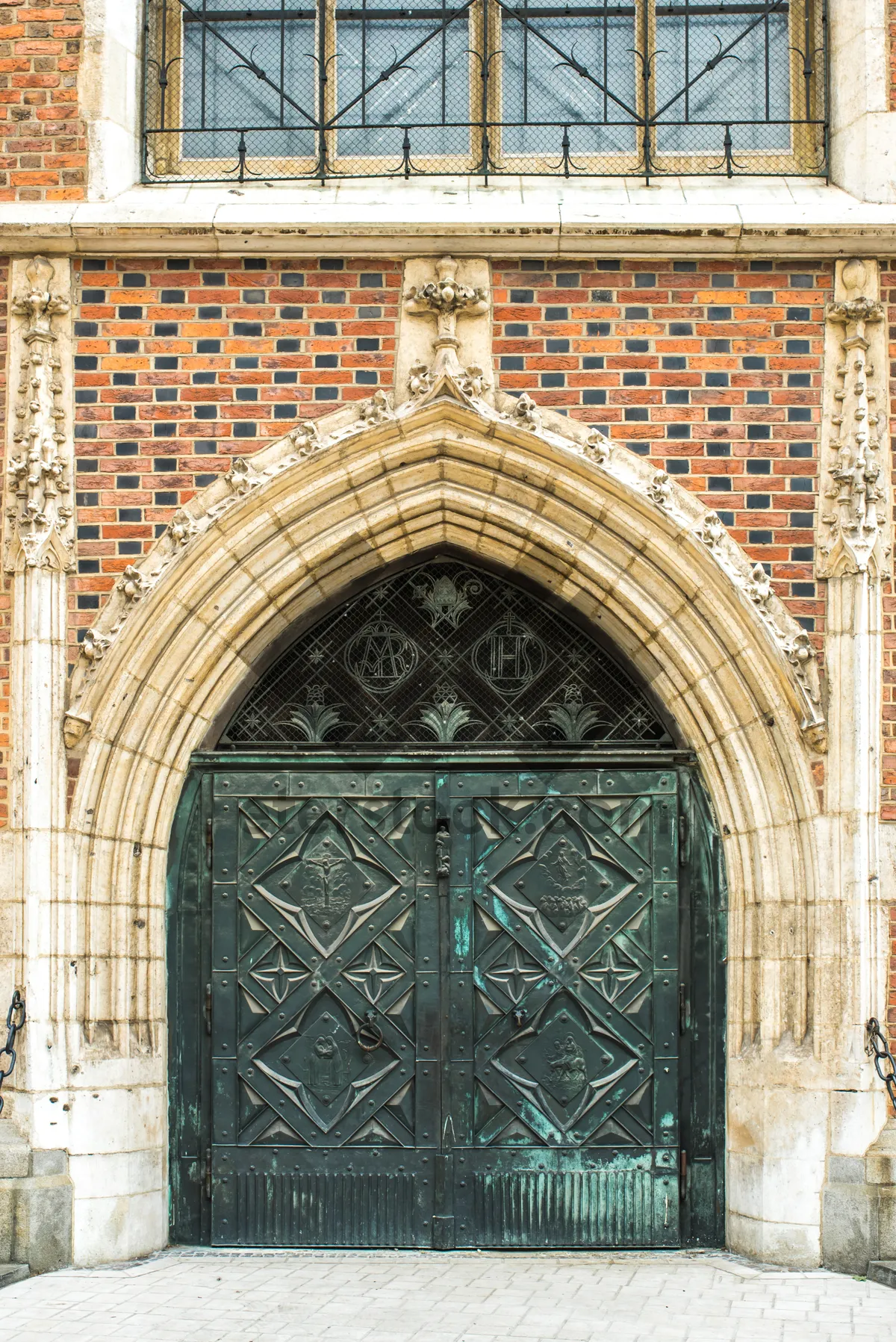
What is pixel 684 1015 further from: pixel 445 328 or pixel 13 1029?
pixel 445 328

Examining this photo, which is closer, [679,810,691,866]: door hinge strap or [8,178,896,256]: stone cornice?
[8,178,896,256]: stone cornice

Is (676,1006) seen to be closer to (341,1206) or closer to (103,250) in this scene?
(341,1206)

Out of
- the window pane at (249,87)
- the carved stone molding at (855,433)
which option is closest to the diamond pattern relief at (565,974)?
the carved stone molding at (855,433)

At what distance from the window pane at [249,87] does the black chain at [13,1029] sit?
3739 mm

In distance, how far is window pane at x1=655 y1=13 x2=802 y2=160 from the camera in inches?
293

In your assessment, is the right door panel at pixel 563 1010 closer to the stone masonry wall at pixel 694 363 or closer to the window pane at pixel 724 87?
the stone masonry wall at pixel 694 363

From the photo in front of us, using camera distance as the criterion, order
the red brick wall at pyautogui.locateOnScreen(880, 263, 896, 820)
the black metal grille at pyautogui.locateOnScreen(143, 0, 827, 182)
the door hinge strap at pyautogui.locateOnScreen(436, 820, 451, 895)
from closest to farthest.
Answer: the red brick wall at pyautogui.locateOnScreen(880, 263, 896, 820) → the door hinge strap at pyautogui.locateOnScreen(436, 820, 451, 895) → the black metal grille at pyautogui.locateOnScreen(143, 0, 827, 182)

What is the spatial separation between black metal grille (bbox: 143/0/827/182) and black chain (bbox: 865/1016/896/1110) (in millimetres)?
3691

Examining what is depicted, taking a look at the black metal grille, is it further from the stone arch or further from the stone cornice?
the stone arch

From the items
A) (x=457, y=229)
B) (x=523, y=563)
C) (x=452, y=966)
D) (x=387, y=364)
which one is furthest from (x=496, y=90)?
(x=452, y=966)

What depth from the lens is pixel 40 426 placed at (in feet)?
22.6

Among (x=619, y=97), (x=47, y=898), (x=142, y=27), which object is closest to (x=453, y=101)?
(x=619, y=97)

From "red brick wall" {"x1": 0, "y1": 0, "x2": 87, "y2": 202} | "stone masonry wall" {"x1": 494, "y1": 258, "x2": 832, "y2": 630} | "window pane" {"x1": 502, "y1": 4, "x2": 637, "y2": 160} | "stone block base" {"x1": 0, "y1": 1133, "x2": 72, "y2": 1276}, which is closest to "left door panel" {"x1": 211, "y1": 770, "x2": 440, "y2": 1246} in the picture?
"stone block base" {"x1": 0, "y1": 1133, "x2": 72, "y2": 1276}

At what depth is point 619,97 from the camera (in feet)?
24.4
